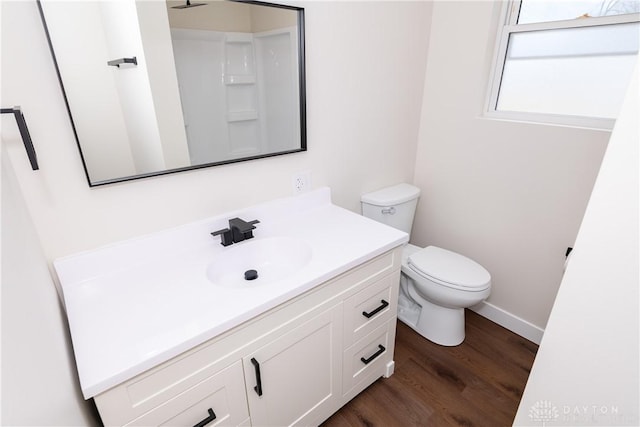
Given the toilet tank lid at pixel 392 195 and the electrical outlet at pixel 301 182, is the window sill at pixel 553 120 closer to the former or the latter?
the toilet tank lid at pixel 392 195

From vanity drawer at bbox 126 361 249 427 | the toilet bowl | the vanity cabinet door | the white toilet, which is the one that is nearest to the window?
the white toilet

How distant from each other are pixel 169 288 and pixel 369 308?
80cm

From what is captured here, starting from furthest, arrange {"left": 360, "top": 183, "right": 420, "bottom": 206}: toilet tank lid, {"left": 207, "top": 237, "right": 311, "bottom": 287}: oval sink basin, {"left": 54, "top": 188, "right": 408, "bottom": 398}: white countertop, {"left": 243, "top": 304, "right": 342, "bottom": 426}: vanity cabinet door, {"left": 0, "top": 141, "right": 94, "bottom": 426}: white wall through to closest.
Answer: {"left": 360, "top": 183, "right": 420, "bottom": 206}: toilet tank lid
{"left": 207, "top": 237, "right": 311, "bottom": 287}: oval sink basin
{"left": 243, "top": 304, "right": 342, "bottom": 426}: vanity cabinet door
{"left": 54, "top": 188, "right": 408, "bottom": 398}: white countertop
{"left": 0, "top": 141, "right": 94, "bottom": 426}: white wall

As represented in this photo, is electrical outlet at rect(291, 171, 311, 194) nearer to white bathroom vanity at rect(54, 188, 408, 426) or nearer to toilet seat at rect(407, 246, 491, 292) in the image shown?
white bathroom vanity at rect(54, 188, 408, 426)

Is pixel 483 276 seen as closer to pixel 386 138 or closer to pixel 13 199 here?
pixel 386 138

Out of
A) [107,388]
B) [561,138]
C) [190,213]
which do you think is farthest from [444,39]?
[107,388]

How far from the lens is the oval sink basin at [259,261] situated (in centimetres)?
128

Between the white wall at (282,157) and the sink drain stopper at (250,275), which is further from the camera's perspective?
the sink drain stopper at (250,275)

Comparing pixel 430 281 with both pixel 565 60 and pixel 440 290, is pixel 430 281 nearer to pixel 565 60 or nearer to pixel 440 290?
pixel 440 290

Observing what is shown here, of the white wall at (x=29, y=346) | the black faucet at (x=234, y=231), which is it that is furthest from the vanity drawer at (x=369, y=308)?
the white wall at (x=29, y=346)

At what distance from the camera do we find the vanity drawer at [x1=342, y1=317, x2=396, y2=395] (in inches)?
57.1

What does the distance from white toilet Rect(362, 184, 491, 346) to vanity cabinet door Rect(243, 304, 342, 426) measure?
2.43 feet

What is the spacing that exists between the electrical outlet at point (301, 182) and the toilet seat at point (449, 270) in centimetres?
78

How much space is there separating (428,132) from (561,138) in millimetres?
725
